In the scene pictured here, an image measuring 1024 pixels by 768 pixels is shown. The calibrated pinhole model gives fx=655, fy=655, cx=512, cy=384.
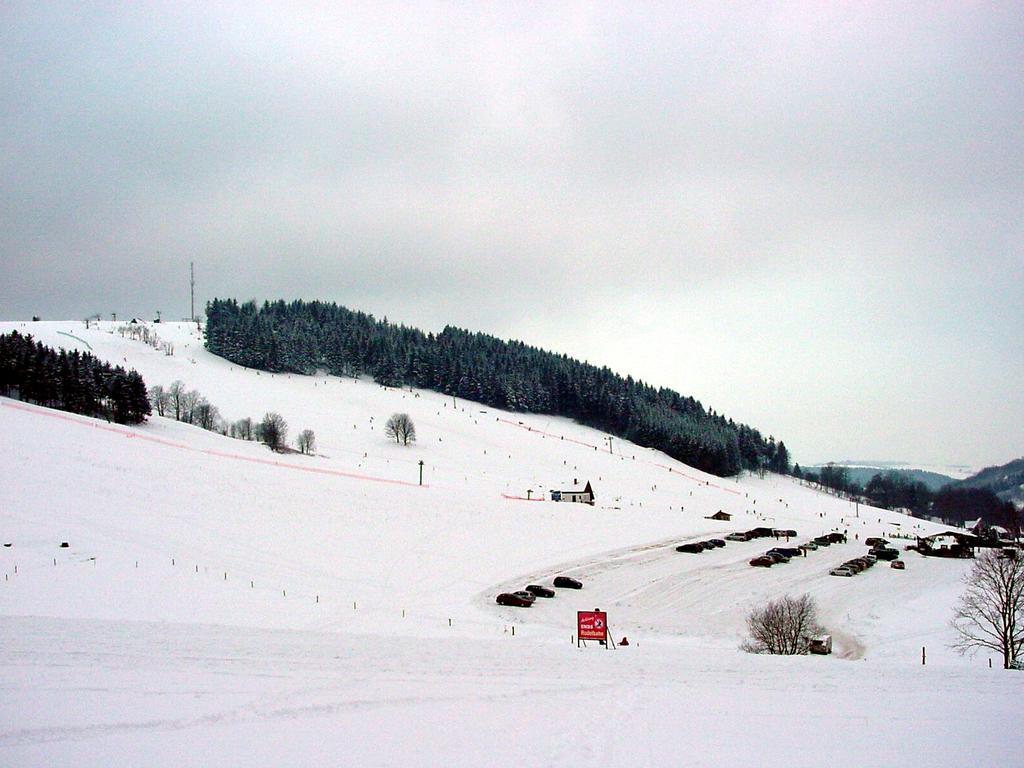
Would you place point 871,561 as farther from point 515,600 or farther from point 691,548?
point 515,600

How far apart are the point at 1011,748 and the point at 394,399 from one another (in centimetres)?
11249

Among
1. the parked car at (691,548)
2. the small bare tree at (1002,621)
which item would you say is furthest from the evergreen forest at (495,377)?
the small bare tree at (1002,621)

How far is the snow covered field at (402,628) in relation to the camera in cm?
1305

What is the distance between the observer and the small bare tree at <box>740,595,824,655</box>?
26844 mm

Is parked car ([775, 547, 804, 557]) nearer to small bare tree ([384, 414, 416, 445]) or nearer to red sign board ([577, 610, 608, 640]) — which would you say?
red sign board ([577, 610, 608, 640])

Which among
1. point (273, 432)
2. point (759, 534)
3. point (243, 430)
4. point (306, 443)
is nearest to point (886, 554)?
point (759, 534)

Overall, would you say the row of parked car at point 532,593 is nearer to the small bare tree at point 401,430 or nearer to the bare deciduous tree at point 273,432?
the bare deciduous tree at point 273,432

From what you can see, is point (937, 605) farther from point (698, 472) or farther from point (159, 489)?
point (698, 472)

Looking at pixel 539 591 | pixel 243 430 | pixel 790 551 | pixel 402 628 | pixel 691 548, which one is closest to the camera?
pixel 402 628

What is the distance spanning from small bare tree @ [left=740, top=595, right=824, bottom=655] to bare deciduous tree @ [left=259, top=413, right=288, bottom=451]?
186 ft

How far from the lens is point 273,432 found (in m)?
74.6

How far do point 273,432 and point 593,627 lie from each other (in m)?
57.3

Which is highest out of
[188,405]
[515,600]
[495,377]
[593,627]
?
[495,377]

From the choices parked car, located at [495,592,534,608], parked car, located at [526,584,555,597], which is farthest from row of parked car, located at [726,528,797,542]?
parked car, located at [495,592,534,608]
